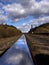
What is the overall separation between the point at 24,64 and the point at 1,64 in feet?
3.48

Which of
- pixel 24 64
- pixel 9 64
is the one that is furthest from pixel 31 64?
pixel 9 64

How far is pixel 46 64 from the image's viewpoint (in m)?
8.71

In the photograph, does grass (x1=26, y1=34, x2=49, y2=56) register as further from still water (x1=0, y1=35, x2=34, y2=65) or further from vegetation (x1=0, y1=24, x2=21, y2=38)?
vegetation (x1=0, y1=24, x2=21, y2=38)

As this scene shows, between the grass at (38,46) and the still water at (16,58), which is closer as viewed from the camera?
the still water at (16,58)

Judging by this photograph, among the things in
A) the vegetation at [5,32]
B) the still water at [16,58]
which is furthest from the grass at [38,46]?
the vegetation at [5,32]

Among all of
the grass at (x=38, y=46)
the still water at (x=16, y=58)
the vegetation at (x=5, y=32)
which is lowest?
the grass at (x=38, y=46)

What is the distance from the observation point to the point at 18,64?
8.88 metres

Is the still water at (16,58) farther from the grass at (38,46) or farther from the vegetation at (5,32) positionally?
the vegetation at (5,32)

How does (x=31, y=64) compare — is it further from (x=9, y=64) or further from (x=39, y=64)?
(x=9, y=64)

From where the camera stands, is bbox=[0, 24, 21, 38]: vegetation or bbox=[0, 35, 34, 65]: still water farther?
bbox=[0, 24, 21, 38]: vegetation

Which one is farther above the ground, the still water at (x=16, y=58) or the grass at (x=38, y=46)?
the still water at (x=16, y=58)

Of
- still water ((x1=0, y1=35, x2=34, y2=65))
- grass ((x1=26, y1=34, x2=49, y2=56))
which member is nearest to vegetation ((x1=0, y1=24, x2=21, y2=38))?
grass ((x1=26, y1=34, x2=49, y2=56))

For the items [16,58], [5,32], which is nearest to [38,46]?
[16,58]

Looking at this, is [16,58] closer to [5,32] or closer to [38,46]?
[38,46]
